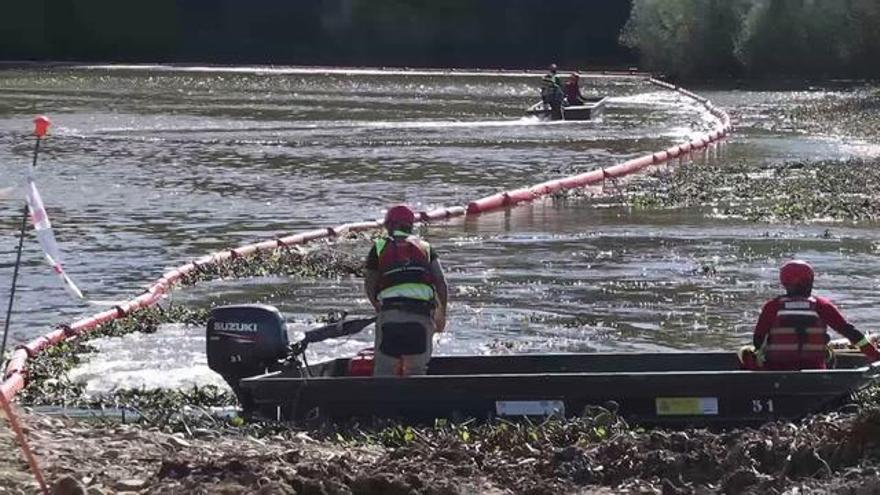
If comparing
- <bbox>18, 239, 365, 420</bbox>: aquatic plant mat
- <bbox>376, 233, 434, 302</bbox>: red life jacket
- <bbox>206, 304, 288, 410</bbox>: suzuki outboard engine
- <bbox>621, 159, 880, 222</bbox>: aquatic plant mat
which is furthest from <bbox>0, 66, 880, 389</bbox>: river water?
<bbox>376, 233, 434, 302</bbox>: red life jacket

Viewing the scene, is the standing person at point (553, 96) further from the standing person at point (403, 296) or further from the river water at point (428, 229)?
the standing person at point (403, 296)

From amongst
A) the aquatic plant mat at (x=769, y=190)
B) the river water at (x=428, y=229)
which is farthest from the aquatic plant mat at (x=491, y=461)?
the aquatic plant mat at (x=769, y=190)

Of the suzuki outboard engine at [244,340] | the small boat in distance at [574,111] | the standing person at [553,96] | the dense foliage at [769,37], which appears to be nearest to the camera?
the suzuki outboard engine at [244,340]

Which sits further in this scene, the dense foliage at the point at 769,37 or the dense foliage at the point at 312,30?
the dense foliage at the point at 312,30

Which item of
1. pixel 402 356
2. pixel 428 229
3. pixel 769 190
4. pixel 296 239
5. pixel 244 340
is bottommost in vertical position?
pixel 769 190

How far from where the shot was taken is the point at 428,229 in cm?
2442

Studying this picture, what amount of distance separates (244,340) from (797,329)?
3899 millimetres

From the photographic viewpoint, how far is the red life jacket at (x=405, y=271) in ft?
39.5

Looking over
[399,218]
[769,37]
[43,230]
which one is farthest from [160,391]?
[769,37]

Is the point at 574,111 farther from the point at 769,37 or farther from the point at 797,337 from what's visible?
the point at 797,337

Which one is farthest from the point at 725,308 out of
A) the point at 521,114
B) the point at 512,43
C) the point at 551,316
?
the point at 512,43

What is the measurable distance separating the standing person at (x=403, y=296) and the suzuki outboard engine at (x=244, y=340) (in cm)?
75

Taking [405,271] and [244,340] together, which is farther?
[244,340]

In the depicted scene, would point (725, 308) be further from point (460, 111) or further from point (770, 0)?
point (770, 0)
